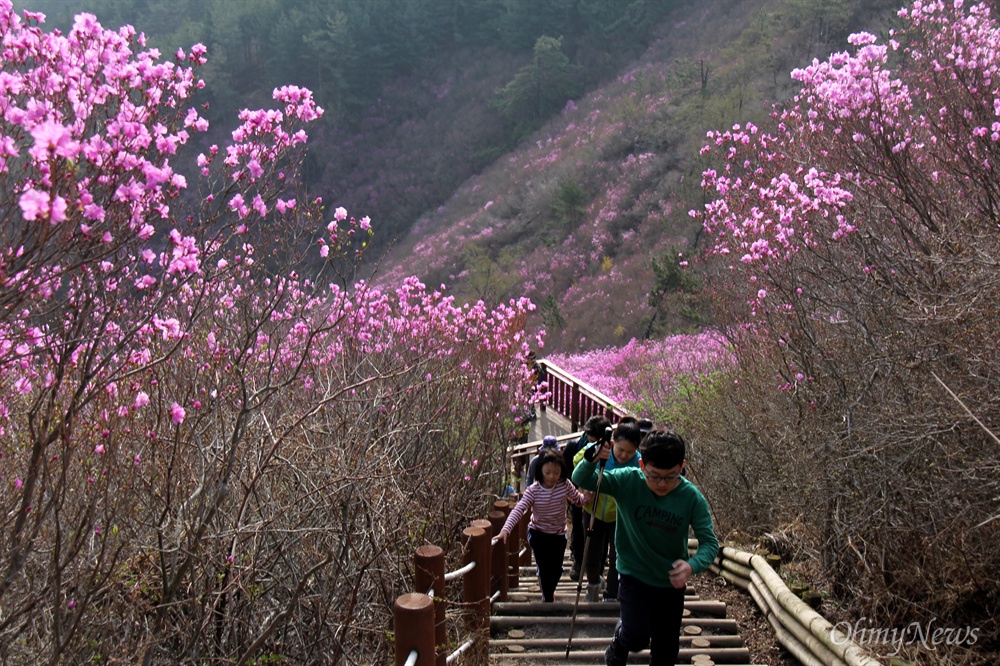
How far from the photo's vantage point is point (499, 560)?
5758mm

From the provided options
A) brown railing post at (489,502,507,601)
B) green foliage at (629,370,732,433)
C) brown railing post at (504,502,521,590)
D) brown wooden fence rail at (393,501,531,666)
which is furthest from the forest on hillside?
brown wooden fence rail at (393,501,531,666)

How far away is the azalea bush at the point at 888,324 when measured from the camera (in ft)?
13.4

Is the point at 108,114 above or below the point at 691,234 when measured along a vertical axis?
below

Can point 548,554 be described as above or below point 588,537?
below

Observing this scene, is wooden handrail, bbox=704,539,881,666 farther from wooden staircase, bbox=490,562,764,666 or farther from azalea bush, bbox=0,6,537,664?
azalea bush, bbox=0,6,537,664

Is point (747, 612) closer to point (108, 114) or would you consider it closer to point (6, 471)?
point (6, 471)

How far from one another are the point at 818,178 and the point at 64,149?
6937mm

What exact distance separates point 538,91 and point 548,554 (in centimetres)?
3691

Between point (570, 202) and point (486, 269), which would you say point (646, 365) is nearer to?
point (570, 202)

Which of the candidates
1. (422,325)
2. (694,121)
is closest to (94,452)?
(422,325)

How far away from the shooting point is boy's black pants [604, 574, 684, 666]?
3.57 meters

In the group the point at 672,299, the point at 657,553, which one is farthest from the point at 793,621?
the point at 672,299

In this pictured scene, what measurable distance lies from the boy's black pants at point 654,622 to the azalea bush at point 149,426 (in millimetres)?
1281

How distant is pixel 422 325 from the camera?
8.38 meters
